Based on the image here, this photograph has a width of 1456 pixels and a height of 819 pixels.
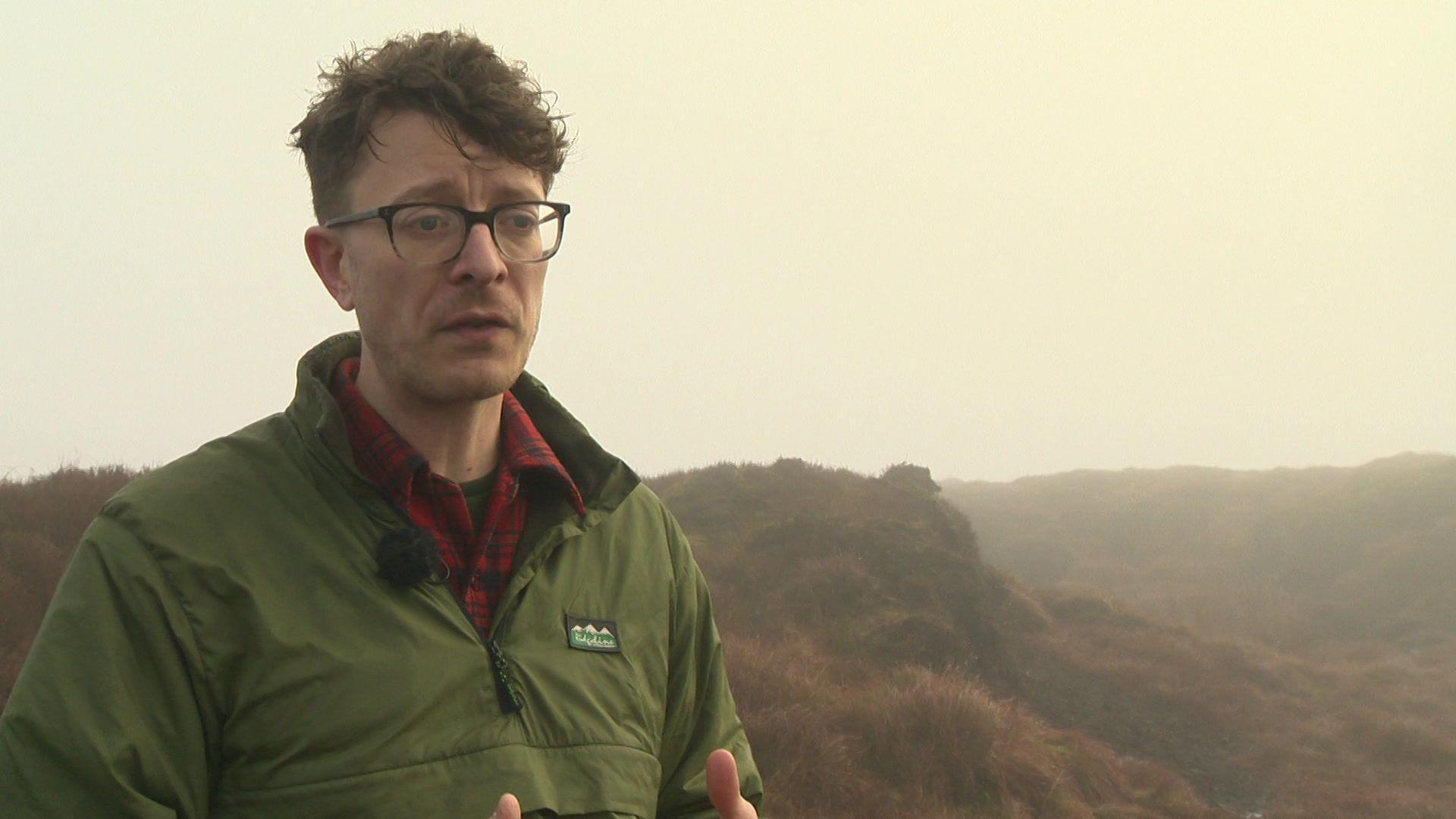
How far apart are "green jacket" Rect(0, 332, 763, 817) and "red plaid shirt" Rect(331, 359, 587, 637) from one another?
0.07m

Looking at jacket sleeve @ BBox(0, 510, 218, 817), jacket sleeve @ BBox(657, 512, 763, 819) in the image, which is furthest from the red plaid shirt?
jacket sleeve @ BBox(0, 510, 218, 817)

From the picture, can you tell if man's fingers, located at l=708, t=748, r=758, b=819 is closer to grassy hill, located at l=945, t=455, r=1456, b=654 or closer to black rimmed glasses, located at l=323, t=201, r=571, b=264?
black rimmed glasses, located at l=323, t=201, r=571, b=264

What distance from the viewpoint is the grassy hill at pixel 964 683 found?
28.1 ft

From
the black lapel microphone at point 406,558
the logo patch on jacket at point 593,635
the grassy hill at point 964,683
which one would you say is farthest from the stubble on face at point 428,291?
the grassy hill at point 964,683

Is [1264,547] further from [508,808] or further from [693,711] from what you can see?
[508,808]

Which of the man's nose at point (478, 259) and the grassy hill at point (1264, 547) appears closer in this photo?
the man's nose at point (478, 259)

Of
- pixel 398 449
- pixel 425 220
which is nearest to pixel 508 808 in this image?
pixel 398 449

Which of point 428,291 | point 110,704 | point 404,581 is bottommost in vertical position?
point 110,704

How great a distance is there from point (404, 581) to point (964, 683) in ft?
30.9

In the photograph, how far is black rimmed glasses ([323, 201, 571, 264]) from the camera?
2.13 metres

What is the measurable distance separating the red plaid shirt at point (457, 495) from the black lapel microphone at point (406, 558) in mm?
87

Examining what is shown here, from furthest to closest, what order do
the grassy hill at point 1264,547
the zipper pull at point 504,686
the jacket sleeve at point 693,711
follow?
the grassy hill at point 1264,547, the jacket sleeve at point 693,711, the zipper pull at point 504,686

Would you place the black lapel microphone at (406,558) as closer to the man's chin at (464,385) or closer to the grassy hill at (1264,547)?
the man's chin at (464,385)

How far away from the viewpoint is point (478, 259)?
213 centimetres
